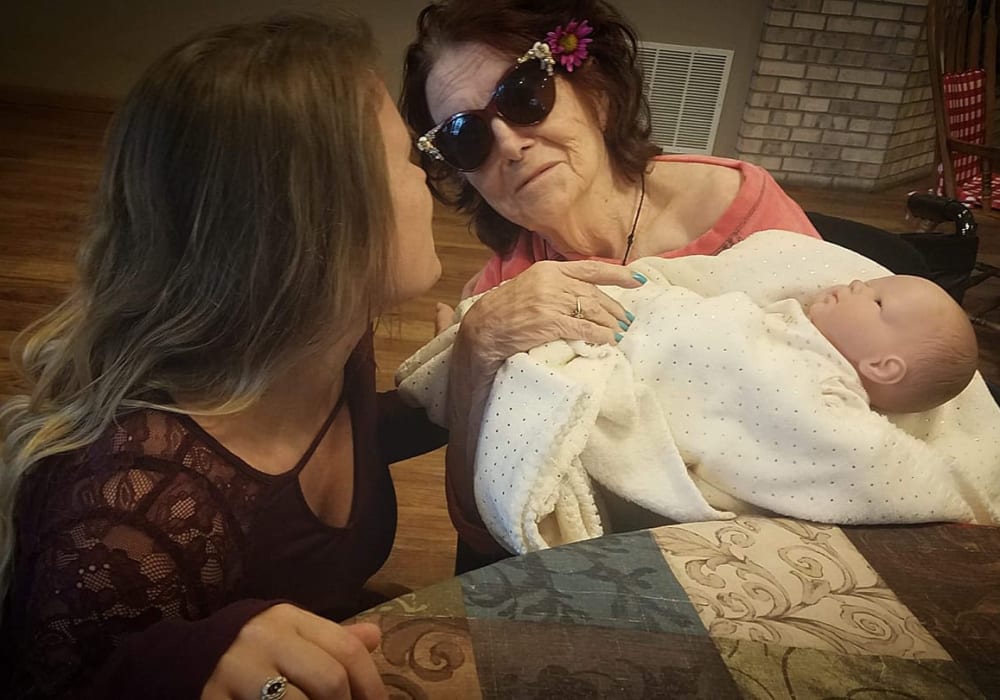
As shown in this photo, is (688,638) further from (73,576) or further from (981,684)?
(73,576)

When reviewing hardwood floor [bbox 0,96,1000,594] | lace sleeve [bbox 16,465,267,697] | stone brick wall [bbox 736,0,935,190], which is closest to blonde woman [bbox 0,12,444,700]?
lace sleeve [bbox 16,465,267,697]

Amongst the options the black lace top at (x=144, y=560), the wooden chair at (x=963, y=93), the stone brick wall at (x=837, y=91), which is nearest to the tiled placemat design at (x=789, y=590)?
the black lace top at (x=144, y=560)

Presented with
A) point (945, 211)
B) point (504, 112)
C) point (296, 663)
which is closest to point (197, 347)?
point (296, 663)

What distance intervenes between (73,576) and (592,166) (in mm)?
830

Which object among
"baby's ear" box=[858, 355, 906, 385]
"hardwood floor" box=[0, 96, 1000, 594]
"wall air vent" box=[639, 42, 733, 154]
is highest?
"baby's ear" box=[858, 355, 906, 385]

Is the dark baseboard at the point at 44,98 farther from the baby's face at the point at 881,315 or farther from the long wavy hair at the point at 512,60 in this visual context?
the baby's face at the point at 881,315

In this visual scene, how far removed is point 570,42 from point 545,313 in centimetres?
45

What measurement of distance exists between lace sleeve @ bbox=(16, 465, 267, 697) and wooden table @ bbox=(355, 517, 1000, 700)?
131 mm

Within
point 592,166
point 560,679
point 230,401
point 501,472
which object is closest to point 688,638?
point 560,679

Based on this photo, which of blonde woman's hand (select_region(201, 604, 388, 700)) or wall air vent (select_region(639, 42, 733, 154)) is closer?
blonde woman's hand (select_region(201, 604, 388, 700))

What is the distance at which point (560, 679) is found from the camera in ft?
1.63

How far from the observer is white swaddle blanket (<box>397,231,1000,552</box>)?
75 centimetres

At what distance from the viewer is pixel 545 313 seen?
2.66 feet

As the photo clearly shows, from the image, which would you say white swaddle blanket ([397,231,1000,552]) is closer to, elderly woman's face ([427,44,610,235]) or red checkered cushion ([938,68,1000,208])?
elderly woman's face ([427,44,610,235])
